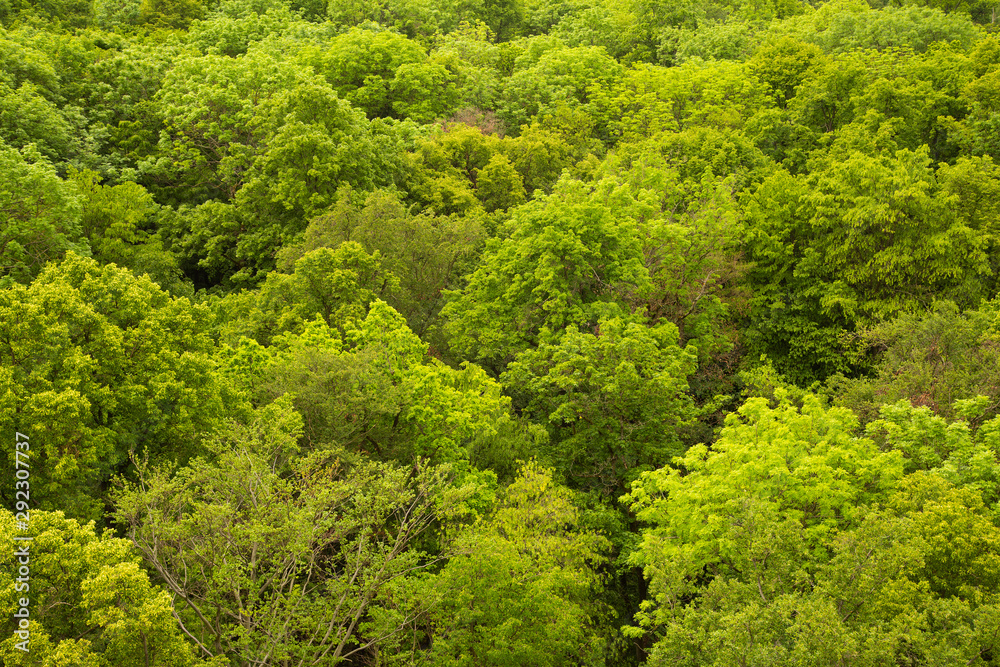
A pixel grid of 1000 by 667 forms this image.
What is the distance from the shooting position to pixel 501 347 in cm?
3017

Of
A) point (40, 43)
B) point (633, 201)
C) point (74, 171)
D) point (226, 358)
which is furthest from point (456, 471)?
point (40, 43)

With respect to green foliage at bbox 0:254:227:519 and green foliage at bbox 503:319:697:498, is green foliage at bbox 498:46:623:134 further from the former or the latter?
green foliage at bbox 0:254:227:519

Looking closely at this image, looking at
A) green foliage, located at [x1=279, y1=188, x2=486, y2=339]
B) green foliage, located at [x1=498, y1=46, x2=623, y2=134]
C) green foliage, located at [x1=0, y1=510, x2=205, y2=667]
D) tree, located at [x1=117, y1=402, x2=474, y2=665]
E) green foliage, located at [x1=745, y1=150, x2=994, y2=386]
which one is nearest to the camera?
green foliage, located at [x1=0, y1=510, x2=205, y2=667]

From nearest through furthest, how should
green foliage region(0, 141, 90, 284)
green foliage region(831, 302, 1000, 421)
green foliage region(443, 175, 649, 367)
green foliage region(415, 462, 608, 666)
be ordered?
green foliage region(415, 462, 608, 666), green foliage region(831, 302, 1000, 421), green foliage region(0, 141, 90, 284), green foliage region(443, 175, 649, 367)

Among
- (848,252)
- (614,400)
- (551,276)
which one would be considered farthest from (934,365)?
(551,276)

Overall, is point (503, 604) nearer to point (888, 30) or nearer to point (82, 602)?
point (82, 602)

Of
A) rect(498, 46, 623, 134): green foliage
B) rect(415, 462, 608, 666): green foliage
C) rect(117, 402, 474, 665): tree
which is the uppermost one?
rect(498, 46, 623, 134): green foliage

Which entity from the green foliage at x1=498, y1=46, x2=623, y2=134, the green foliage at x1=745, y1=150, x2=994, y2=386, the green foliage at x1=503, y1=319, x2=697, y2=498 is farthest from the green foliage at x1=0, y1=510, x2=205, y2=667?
the green foliage at x1=498, y1=46, x2=623, y2=134

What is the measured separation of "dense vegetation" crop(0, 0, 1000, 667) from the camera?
1580 centimetres

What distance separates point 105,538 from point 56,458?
11.4 feet

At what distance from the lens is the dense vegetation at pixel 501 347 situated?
15797 millimetres

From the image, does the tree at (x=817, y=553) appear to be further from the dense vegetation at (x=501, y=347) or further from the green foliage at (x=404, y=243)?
the green foliage at (x=404, y=243)

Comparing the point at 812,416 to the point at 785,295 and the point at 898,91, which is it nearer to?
the point at 785,295

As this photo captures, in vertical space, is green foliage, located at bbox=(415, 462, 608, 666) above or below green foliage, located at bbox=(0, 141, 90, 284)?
below
